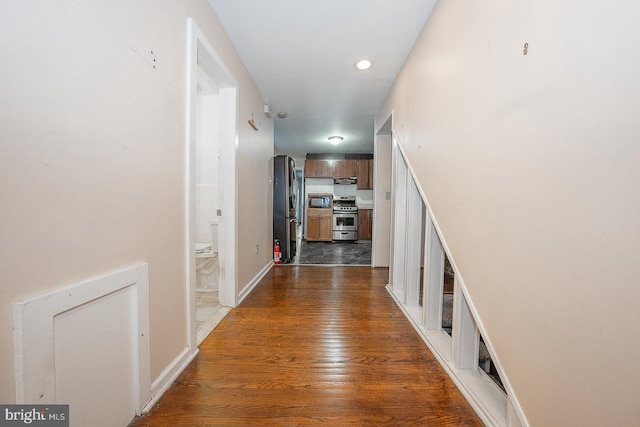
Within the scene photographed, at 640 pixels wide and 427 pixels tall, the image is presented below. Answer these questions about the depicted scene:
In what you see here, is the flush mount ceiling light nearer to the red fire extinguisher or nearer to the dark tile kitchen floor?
the dark tile kitchen floor

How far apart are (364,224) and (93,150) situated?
6055 mm

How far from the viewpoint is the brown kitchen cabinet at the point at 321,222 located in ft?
20.9

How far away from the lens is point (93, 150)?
87 cm

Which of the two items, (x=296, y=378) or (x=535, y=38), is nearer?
(x=535, y=38)

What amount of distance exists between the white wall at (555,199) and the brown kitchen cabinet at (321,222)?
504cm

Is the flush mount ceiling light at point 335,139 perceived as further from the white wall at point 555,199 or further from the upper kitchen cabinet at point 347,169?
the white wall at point 555,199

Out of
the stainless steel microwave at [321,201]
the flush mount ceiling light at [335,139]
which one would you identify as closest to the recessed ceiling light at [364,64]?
the flush mount ceiling light at [335,139]

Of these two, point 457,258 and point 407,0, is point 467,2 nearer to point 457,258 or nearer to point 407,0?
point 407,0

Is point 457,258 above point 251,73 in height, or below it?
below

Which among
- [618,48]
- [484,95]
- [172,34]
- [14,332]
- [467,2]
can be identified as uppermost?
[467,2]

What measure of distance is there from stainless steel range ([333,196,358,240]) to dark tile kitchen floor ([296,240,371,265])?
0.70ft

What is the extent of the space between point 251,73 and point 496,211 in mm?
2770

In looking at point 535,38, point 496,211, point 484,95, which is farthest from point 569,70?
point 496,211

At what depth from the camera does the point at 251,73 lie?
2.72m
